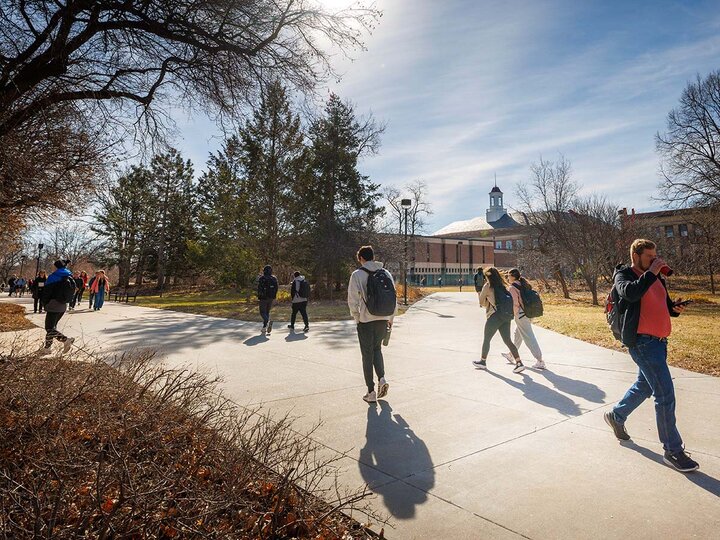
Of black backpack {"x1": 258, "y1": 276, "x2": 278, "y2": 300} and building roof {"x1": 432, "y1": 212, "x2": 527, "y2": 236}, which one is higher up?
building roof {"x1": 432, "y1": 212, "x2": 527, "y2": 236}

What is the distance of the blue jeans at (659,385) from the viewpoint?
12.2 feet

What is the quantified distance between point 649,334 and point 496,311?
3861 mm

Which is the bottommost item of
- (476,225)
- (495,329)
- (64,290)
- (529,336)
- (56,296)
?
(529,336)

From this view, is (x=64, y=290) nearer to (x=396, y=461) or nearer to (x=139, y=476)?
(x=139, y=476)

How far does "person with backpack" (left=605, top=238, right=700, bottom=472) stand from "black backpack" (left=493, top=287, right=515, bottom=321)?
3522mm

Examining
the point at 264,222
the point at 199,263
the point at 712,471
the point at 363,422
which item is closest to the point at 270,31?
the point at 363,422

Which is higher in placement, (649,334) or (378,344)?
(649,334)

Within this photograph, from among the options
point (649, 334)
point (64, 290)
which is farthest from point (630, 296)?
point (64, 290)

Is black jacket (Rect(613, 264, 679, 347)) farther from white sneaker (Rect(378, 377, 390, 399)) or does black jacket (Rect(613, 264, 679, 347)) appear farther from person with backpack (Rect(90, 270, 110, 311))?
person with backpack (Rect(90, 270, 110, 311))

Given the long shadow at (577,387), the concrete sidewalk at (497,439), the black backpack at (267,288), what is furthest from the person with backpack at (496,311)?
the black backpack at (267,288)

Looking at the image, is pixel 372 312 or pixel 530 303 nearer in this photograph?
pixel 372 312

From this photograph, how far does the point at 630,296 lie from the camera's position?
154 inches

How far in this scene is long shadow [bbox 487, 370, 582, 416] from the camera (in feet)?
17.4

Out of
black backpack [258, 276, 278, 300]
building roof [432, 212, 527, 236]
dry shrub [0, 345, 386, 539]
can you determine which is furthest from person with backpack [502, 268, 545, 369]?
building roof [432, 212, 527, 236]
